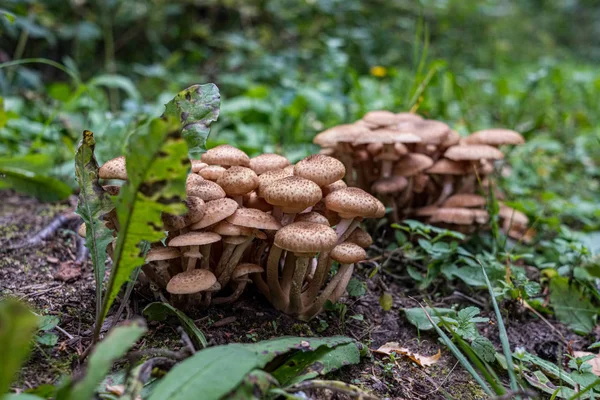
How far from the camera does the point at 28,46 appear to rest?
6.12 metres

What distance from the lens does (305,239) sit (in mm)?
1790

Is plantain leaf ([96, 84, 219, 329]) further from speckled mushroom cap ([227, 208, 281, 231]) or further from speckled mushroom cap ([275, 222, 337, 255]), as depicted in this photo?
speckled mushroom cap ([275, 222, 337, 255])

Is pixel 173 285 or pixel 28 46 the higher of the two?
pixel 28 46

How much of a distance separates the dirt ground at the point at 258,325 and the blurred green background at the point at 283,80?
2.71 feet

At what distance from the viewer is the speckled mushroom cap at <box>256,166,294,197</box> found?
6.64 feet

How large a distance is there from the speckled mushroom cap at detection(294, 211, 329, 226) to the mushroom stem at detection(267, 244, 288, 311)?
0.17 metres

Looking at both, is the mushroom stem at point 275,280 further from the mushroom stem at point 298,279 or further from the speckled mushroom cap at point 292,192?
the speckled mushroom cap at point 292,192

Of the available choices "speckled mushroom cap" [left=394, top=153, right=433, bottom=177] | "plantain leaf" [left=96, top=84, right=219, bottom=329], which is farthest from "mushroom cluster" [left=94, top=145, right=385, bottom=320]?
"speckled mushroom cap" [left=394, top=153, right=433, bottom=177]

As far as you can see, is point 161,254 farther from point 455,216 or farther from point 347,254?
point 455,216

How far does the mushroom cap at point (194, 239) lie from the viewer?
1.77 m

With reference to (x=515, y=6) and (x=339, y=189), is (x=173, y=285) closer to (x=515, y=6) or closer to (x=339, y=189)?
(x=339, y=189)

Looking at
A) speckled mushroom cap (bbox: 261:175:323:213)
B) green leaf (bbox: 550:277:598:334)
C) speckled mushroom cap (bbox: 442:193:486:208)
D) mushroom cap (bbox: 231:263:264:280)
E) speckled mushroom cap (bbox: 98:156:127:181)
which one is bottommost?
green leaf (bbox: 550:277:598:334)

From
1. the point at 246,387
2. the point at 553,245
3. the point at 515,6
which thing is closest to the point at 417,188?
the point at 553,245

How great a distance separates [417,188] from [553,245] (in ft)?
3.08
